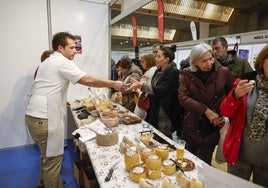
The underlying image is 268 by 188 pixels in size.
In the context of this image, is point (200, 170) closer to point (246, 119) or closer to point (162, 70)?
point (246, 119)

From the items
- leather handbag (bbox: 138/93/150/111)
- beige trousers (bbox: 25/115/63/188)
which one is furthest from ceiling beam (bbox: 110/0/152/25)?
beige trousers (bbox: 25/115/63/188)

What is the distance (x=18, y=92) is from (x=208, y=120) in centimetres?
300

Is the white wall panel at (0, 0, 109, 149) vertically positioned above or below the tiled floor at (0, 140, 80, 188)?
above

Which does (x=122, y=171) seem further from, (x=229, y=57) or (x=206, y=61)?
(x=229, y=57)

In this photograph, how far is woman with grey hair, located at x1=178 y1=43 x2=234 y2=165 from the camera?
158 centimetres

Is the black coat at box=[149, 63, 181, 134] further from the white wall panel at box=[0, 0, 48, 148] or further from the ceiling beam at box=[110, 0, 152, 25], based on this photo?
the white wall panel at box=[0, 0, 48, 148]

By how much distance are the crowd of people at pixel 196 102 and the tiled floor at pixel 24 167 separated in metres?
0.33

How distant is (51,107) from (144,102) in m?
1.07

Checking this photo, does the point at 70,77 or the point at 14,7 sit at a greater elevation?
the point at 14,7

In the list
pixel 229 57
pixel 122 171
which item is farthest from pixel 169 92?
pixel 122 171

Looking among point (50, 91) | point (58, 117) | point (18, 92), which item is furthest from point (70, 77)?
point (18, 92)

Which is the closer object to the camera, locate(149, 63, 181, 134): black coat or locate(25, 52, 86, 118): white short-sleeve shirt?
locate(25, 52, 86, 118): white short-sleeve shirt

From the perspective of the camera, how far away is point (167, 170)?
3.58 ft

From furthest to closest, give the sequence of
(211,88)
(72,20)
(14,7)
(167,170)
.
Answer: (72,20)
(14,7)
(211,88)
(167,170)
